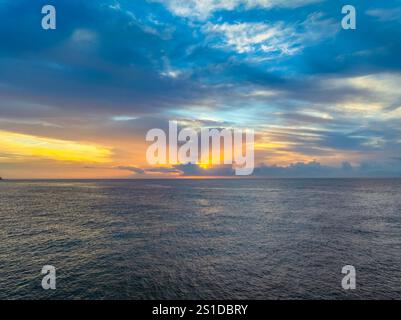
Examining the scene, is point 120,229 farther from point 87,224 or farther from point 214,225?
point 214,225

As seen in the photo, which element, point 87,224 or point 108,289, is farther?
point 87,224

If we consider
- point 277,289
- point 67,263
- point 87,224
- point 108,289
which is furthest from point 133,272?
point 87,224

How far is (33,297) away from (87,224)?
138 feet

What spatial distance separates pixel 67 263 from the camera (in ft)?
140

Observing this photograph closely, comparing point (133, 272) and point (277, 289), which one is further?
point (133, 272)

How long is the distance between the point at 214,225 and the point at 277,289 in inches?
1523

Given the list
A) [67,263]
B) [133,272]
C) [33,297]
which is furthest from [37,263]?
[133,272]

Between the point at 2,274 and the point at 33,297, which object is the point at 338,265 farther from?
the point at 2,274
